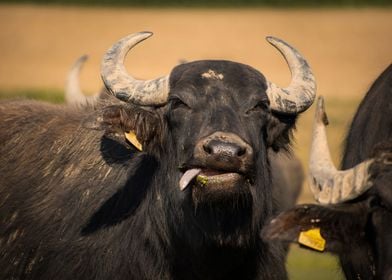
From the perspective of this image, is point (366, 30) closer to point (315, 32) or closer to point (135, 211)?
point (315, 32)

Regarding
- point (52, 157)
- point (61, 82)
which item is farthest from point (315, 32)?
point (52, 157)

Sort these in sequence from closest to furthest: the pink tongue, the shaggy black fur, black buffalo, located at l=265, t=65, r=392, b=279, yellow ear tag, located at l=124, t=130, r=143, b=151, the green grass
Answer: black buffalo, located at l=265, t=65, r=392, b=279
the pink tongue
the shaggy black fur
yellow ear tag, located at l=124, t=130, r=143, b=151
the green grass

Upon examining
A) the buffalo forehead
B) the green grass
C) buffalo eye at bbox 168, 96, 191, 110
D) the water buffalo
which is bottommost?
the green grass

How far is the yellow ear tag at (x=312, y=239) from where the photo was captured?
20.2 ft

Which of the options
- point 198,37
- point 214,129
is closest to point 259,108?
point 214,129

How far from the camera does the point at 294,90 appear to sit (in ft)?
25.1

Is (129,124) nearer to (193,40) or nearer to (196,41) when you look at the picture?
(196,41)

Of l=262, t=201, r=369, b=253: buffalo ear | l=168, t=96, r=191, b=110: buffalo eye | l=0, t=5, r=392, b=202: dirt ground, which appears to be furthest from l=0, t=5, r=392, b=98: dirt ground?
l=262, t=201, r=369, b=253: buffalo ear

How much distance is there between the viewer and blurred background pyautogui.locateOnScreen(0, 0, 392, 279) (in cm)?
3612

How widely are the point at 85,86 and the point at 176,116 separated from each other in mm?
26739

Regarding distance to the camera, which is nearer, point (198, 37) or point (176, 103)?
point (176, 103)

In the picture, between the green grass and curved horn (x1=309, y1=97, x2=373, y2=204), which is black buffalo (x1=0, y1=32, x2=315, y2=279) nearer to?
curved horn (x1=309, y1=97, x2=373, y2=204)

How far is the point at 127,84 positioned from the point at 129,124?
376mm

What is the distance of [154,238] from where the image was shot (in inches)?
297
